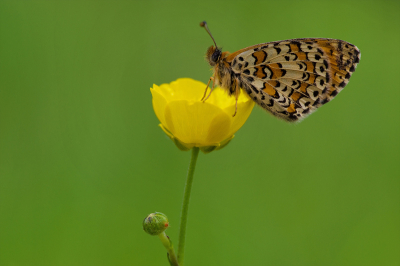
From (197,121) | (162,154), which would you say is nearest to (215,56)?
(197,121)

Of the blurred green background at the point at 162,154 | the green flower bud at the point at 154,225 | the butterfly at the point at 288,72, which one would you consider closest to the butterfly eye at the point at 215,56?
the butterfly at the point at 288,72

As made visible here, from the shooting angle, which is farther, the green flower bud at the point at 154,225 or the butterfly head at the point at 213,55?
the butterfly head at the point at 213,55

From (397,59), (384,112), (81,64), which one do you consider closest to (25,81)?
(81,64)

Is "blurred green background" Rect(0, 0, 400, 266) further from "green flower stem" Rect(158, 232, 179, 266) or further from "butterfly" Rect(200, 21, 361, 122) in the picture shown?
"green flower stem" Rect(158, 232, 179, 266)

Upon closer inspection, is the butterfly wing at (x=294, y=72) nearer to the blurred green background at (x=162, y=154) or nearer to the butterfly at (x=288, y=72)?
the butterfly at (x=288, y=72)

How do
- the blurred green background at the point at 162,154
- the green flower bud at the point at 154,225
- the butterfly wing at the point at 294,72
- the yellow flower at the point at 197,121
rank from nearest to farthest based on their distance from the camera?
the green flower bud at the point at 154,225, the yellow flower at the point at 197,121, the butterfly wing at the point at 294,72, the blurred green background at the point at 162,154

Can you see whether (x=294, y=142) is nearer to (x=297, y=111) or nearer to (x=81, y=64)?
(x=297, y=111)
